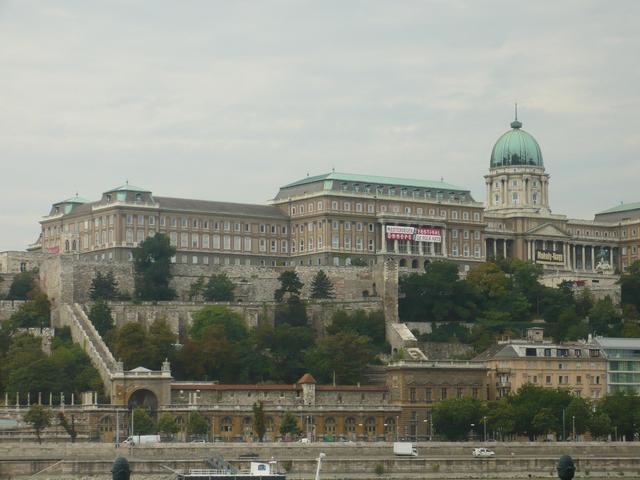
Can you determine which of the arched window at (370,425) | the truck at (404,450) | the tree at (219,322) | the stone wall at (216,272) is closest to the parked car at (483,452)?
the truck at (404,450)

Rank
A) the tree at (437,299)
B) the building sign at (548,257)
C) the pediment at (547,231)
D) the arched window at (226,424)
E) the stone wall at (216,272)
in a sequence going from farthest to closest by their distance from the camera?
the pediment at (547,231)
the building sign at (548,257)
the tree at (437,299)
the stone wall at (216,272)
the arched window at (226,424)

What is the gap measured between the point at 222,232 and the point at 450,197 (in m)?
20.1

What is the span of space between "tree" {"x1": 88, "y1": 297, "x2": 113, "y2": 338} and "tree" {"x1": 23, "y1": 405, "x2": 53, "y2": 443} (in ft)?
66.0

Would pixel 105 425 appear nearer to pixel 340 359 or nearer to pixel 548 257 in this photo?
pixel 340 359

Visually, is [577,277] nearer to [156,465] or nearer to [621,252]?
[621,252]

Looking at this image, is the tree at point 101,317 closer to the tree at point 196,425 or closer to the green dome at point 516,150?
the tree at point 196,425

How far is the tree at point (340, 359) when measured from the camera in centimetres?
11112

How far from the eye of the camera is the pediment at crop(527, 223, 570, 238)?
154000 millimetres

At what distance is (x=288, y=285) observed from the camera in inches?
4983

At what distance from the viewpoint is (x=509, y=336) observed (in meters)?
120

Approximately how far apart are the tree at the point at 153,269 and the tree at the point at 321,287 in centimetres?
976

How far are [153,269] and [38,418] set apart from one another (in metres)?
33.8

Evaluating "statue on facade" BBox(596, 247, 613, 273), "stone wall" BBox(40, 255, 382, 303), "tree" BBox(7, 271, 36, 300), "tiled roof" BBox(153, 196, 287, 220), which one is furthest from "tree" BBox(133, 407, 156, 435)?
"statue on facade" BBox(596, 247, 613, 273)

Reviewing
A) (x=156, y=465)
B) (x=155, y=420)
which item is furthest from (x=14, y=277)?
(x=156, y=465)
